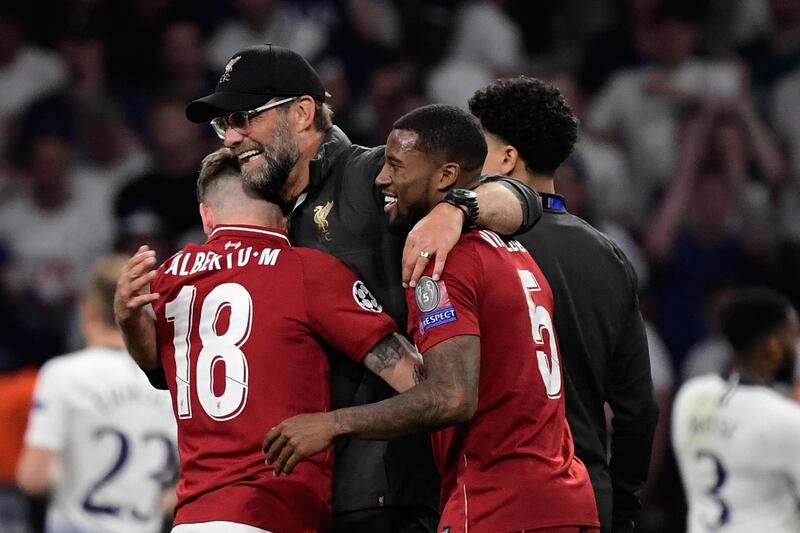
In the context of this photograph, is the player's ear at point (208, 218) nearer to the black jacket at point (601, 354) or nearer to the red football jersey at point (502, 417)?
the red football jersey at point (502, 417)

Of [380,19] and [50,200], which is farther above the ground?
[380,19]

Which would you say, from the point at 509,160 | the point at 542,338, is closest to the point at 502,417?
the point at 542,338

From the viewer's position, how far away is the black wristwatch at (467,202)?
11.9 ft

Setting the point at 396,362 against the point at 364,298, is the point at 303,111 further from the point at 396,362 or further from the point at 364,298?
the point at 396,362

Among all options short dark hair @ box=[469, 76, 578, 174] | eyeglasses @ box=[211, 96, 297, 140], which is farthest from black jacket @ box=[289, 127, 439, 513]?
short dark hair @ box=[469, 76, 578, 174]

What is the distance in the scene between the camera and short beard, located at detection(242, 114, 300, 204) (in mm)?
3924

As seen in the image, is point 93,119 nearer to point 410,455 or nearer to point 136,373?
point 136,373

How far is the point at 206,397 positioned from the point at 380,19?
6750 millimetres

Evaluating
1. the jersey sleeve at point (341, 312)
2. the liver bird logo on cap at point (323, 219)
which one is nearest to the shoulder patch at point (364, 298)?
the jersey sleeve at point (341, 312)

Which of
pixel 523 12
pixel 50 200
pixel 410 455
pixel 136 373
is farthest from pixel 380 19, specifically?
pixel 410 455

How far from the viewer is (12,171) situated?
8.98m

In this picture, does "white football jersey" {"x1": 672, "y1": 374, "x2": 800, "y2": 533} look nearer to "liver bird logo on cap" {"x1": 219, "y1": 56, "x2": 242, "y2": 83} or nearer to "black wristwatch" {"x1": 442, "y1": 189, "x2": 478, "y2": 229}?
"black wristwatch" {"x1": 442, "y1": 189, "x2": 478, "y2": 229}

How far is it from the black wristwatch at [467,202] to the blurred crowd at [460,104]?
510 cm

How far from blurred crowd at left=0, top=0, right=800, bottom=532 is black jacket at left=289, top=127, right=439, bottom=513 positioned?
4.60 meters
